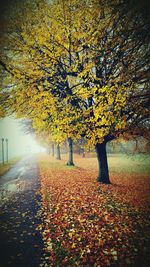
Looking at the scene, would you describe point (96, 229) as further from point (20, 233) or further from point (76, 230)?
point (20, 233)

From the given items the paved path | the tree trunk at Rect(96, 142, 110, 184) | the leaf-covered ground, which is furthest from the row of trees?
the paved path

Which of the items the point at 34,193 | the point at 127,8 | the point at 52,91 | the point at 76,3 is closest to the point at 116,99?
the point at 127,8

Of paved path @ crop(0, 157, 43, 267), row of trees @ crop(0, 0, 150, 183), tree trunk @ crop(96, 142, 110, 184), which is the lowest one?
paved path @ crop(0, 157, 43, 267)

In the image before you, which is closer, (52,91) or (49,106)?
(49,106)

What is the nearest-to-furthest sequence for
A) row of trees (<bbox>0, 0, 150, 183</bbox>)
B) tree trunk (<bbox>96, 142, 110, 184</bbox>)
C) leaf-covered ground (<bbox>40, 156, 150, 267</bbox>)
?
1. leaf-covered ground (<bbox>40, 156, 150, 267</bbox>)
2. row of trees (<bbox>0, 0, 150, 183</bbox>)
3. tree trunk (<bbox>96, 142, 110, 184</bbox>)

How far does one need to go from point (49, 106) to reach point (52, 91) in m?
1.21

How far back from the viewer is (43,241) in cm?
435

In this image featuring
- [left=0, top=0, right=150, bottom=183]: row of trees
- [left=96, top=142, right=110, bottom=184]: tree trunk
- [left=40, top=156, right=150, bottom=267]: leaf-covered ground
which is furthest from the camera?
[left=96, top=142, right=110, bottom=184]: tree trunk

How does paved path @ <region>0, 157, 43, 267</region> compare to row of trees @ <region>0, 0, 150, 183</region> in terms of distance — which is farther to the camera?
row of trees @ <region>0, 0, 150, 183</region>

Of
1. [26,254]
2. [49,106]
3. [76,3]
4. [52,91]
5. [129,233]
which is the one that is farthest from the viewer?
[52,91]

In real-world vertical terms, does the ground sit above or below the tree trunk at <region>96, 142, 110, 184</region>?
below

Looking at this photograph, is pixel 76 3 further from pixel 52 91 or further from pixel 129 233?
pixel 129 233

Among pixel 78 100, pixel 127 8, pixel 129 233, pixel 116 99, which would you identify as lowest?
pixel 129 233

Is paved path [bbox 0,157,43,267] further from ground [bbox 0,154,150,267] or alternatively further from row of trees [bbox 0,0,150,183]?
row of trees [bbox 0,0,150,183]
